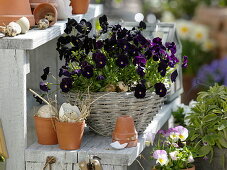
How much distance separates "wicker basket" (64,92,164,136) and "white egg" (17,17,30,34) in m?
0.42

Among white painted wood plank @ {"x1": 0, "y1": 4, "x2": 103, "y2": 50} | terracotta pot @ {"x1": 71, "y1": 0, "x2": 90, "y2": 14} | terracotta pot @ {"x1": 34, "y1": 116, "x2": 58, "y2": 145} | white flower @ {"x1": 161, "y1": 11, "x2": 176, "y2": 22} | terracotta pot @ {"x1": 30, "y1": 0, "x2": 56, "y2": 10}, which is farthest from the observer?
white flower @ {"x1": 161, "y1": 11, "x2": 176, "y2": 22}

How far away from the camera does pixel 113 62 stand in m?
3.56

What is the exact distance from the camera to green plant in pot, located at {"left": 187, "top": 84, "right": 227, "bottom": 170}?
383 centimetres

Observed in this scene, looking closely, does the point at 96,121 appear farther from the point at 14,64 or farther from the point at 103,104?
the point at 14,64

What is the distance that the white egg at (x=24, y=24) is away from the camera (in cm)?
329

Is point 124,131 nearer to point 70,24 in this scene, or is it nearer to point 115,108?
point 115,108

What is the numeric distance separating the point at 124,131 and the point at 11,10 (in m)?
0.77

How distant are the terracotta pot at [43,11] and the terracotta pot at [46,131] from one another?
488mm

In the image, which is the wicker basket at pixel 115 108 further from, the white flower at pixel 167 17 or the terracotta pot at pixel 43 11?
the white flower at pixel 167 17

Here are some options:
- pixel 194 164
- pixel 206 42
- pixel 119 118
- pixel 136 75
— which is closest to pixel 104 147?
pixel 119 118

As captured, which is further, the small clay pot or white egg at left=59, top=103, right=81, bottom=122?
the small clay pot

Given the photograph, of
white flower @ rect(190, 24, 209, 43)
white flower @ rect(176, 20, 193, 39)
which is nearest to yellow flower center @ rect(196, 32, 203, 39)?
white flower @ rect(190, 24, 209, 43)

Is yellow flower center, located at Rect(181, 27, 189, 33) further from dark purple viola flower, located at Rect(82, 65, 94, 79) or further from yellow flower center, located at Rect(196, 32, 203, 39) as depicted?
dark purple viola flower, located at Rect(82, 65, 94, 79)

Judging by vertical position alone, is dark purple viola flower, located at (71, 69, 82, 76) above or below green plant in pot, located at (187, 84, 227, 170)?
above
